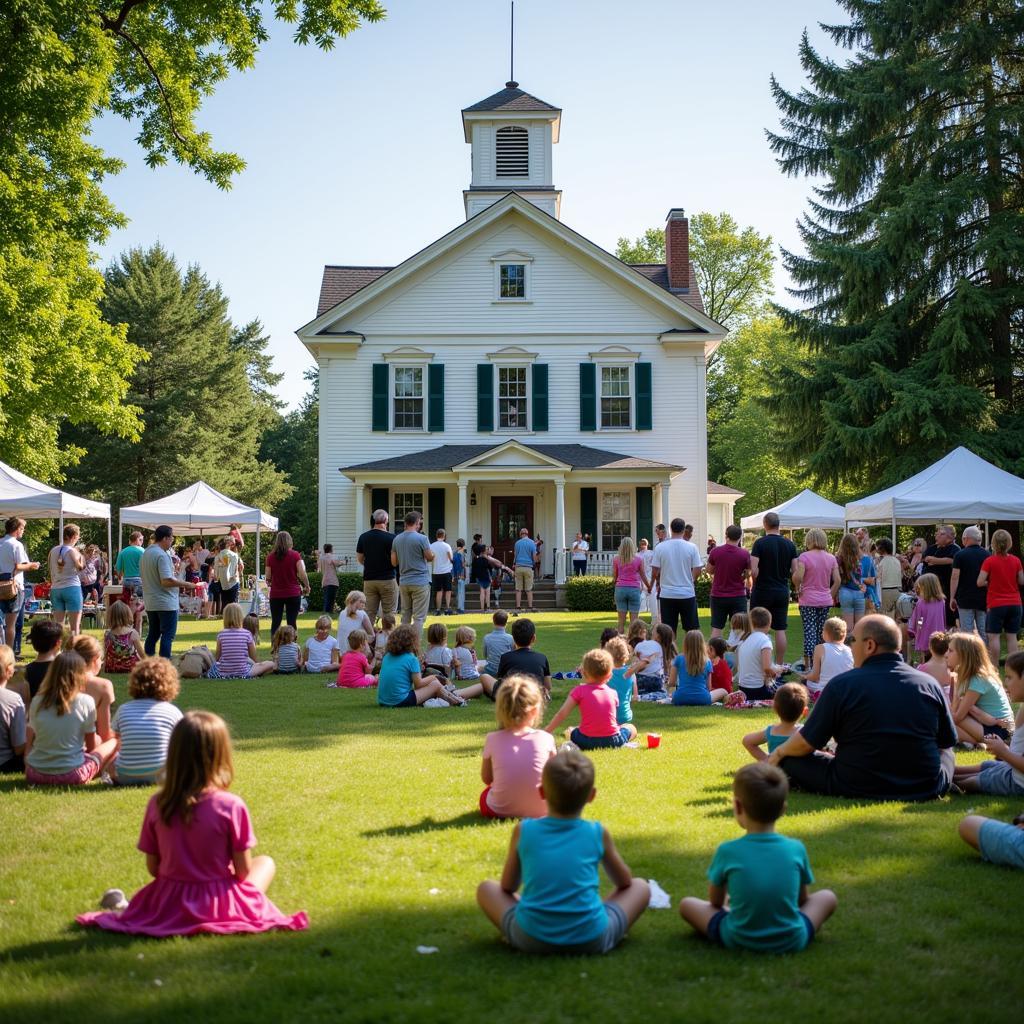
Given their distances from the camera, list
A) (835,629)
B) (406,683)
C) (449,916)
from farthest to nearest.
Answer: (406,683)
(835,629)
(449,916)

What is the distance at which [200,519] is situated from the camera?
2202cm

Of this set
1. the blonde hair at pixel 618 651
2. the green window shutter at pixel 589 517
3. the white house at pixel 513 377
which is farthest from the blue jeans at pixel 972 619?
the green window shutter at pixel 589 517

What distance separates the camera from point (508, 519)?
3000 cm

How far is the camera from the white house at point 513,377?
29094 mm

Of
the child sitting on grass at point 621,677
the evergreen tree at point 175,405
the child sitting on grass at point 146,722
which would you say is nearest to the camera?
the child sitting on grass at point 146,722

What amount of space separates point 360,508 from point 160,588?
1600cm

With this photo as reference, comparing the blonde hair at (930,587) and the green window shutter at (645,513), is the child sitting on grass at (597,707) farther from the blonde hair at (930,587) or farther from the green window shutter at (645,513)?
the green window shutter at (645,513)

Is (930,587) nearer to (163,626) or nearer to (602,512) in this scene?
(163,626)

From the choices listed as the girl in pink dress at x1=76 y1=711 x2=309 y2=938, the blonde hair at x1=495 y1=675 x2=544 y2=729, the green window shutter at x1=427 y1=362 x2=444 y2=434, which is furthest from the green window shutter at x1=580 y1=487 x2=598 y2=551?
the girl in pink dress at x1=76 y1=711 x2=309 y2=938

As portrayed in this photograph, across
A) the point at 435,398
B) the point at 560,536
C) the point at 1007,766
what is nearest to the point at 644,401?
the point at 560,536

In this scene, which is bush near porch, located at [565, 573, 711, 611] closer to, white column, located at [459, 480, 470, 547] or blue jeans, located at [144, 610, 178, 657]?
white column, located at [459, 480, 470, 547]

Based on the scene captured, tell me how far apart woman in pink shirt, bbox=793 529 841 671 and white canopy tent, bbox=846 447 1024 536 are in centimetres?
479

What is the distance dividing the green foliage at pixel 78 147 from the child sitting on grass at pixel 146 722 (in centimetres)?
962

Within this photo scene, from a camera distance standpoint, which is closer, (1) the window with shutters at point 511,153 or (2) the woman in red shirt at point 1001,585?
(2) the woman in red shirt at point 1001,585
